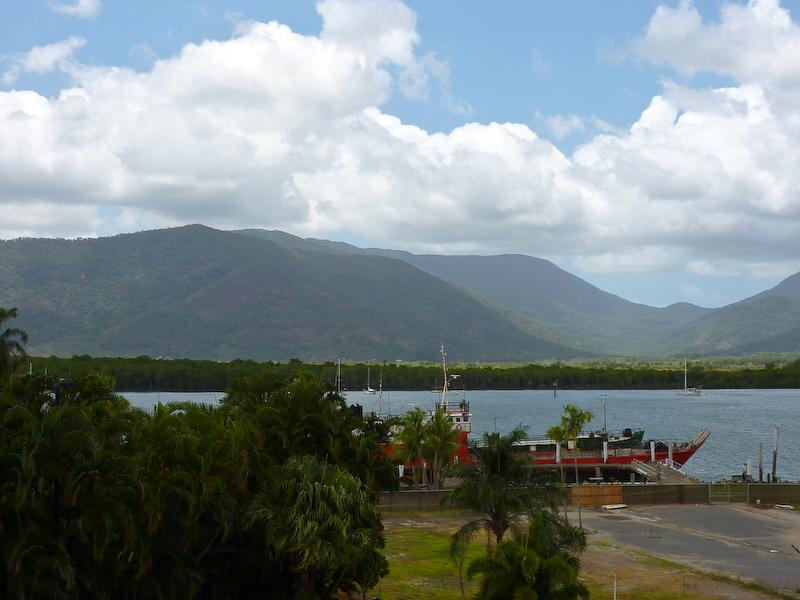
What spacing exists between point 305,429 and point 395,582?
26.8 feet

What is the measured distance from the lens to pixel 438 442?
64250mm

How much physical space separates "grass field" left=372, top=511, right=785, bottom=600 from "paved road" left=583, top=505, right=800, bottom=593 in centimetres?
196

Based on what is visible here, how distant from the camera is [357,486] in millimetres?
30094

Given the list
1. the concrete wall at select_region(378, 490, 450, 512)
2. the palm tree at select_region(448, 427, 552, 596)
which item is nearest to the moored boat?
the concrete wall at select_region(378, 490, 450, 512)

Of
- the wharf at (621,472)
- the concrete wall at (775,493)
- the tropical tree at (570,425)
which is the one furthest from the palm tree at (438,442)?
the concrete wall at (775,493)

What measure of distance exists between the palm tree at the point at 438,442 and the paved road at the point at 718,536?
10601mm

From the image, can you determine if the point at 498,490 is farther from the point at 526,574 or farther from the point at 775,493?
the point at 775,493

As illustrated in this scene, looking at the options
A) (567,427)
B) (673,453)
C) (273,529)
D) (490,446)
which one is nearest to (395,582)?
(490,446)

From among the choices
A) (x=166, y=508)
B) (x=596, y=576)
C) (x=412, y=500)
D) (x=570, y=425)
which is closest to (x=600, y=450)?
(x=412, y=500)

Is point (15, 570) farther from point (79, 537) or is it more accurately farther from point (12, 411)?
point (12, 411)

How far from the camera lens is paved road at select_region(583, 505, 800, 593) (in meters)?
44.6

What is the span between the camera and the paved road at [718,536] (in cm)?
4462

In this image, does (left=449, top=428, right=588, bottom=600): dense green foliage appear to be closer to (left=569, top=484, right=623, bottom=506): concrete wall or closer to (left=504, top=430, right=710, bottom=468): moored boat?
(left=569, top=484, right=623, bottom=506): concrete wall

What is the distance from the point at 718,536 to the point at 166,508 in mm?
34759
